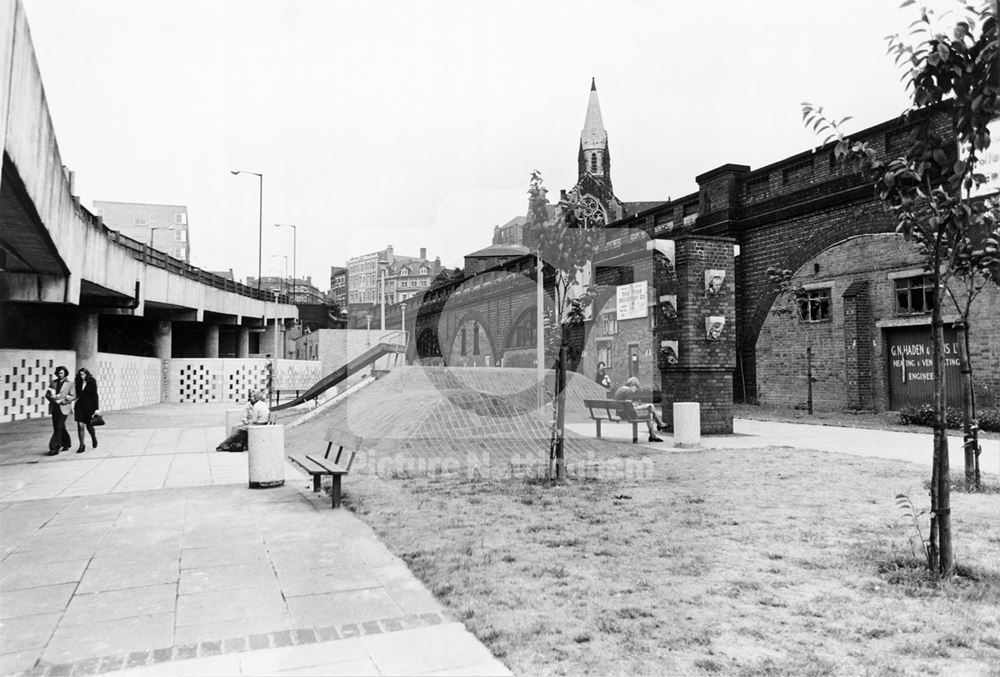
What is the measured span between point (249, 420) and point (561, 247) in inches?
242

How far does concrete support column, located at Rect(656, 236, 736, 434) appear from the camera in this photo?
14602 mm

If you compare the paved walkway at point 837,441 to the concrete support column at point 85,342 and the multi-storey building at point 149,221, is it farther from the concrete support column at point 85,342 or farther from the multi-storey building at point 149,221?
the multi-storey building at point 149,221

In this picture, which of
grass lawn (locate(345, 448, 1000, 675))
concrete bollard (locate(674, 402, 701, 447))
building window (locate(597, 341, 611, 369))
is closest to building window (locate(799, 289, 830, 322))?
building window (locate(597, 341, 611, 369))

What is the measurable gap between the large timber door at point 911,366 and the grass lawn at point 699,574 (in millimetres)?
10986

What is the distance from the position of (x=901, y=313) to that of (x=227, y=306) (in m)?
31.0

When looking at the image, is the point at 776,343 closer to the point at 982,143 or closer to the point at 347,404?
the point at 347,404

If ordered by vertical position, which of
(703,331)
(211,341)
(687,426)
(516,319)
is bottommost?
(687,426)

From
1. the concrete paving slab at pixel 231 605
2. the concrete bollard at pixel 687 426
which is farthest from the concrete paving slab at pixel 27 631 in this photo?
the concrete bollard at pixel 687 426

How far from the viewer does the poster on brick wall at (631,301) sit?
27.1m

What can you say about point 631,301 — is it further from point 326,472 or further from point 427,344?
point 427,344

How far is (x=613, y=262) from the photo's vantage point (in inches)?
1104

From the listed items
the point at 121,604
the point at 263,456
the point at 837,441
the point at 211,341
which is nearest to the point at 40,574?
the point at 121,604

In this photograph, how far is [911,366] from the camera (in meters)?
18.6

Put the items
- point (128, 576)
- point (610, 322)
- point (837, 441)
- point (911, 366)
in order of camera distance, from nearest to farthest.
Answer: point (128, 576) → point (837, 441) → point (911, 366) → point (610, 322)
